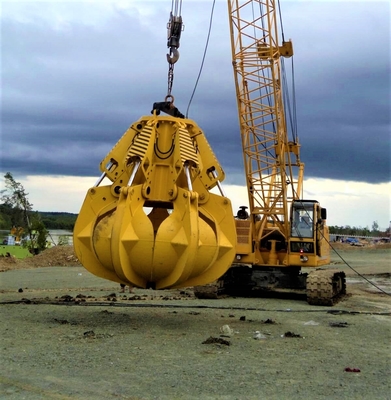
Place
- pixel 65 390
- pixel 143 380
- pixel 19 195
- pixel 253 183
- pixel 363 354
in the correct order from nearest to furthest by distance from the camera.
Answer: pixel 65 390, pixel 143 380, pixel 363 354, pixel 253 183, pixel 19 195

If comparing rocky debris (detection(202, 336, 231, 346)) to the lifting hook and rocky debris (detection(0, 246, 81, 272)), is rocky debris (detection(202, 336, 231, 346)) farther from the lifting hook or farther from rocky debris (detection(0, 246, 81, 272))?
rocky debris (detection(0, 246, 81, 272))

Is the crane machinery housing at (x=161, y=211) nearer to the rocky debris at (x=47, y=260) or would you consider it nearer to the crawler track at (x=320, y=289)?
the crawler track at (x=320, y=289)

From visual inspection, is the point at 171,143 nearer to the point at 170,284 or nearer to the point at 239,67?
the point at 170,284

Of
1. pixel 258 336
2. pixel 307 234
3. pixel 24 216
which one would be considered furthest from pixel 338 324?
pixel 24 216

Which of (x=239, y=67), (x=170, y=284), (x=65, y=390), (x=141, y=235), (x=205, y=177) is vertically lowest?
(x=65, y=390)

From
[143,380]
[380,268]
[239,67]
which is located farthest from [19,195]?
[143,380]

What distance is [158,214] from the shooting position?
377 inches

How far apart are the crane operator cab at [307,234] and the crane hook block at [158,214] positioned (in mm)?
6818

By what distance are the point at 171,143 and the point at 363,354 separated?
437 cm

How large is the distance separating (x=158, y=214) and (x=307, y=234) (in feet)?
23.5

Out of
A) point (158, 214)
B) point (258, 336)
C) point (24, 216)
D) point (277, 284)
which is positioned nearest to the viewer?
point (258, 336)

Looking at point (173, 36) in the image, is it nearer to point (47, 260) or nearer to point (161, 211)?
point (161, 211)

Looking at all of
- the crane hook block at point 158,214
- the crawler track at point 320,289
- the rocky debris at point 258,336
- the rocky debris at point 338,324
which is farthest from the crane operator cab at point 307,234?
the crane hook block at point 158,214

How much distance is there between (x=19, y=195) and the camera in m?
44.4
